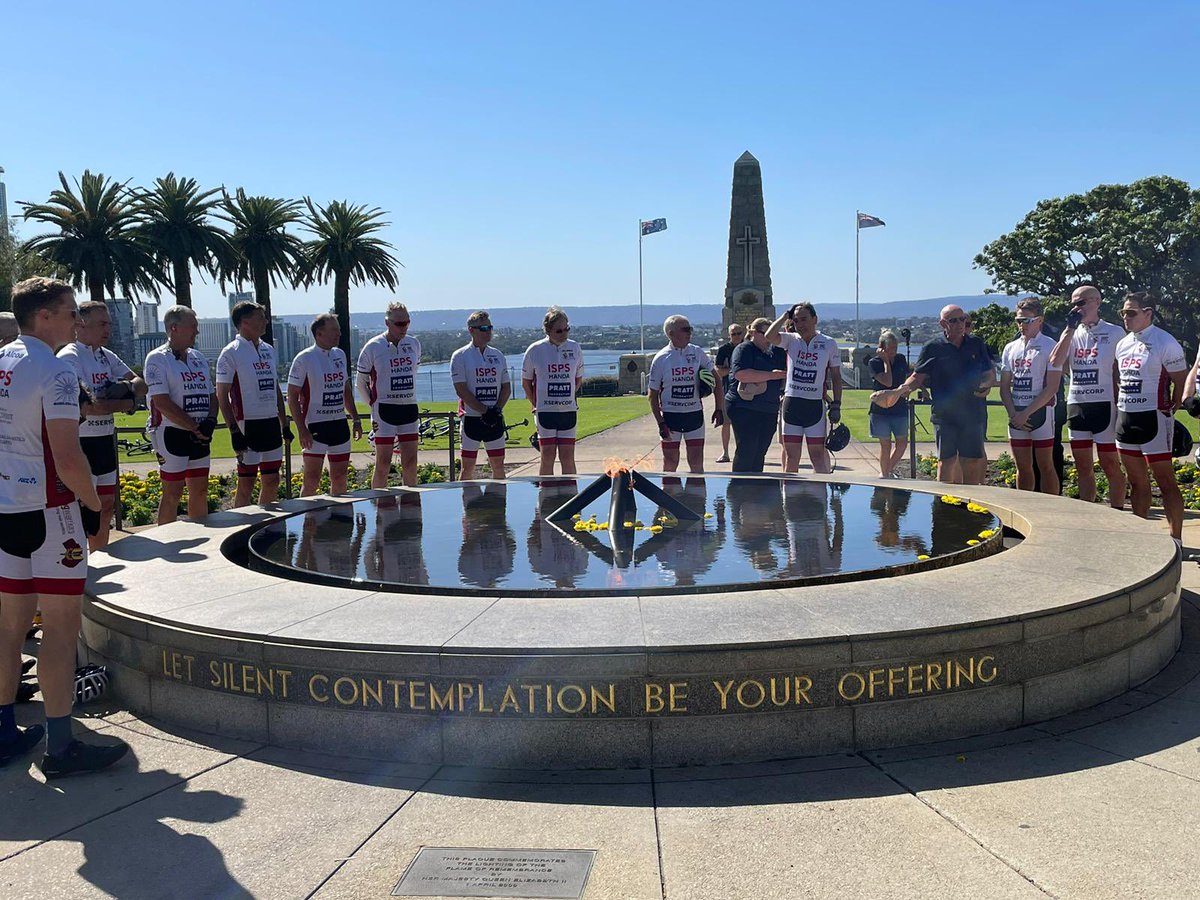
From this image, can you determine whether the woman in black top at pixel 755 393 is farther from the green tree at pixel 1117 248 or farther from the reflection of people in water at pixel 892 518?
the green tree at pixel 1117 248

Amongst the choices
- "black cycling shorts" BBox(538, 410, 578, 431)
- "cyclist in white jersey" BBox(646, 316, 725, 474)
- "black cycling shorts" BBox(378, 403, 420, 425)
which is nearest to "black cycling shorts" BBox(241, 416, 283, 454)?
"black cycling shorts" BBox(378, 403, 420, 425)

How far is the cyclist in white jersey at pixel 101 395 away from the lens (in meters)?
7.25

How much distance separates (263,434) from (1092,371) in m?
7.38

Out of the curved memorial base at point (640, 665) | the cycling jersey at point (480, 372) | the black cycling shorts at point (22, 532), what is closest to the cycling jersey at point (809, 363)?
the cycling jersey at point (480, 372)

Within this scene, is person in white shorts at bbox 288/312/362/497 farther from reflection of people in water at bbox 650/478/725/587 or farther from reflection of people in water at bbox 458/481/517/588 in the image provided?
reflection of people in water at bbox 650/478/725/587

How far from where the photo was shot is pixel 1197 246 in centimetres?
5300

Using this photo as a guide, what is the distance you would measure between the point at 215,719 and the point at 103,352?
461cm

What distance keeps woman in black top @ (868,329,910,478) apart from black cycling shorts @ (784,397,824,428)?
134cm

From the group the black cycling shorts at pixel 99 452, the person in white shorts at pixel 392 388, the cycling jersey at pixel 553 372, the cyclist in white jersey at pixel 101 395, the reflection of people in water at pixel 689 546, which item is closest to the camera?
the reflection of people in water at pixel 689 546

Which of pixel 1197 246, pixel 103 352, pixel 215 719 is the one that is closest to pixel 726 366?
pixel 103 352

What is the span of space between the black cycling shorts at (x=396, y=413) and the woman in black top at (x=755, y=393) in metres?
3.35

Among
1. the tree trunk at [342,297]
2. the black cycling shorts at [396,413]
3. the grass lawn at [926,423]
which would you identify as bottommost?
the grass lawn at [926,423]

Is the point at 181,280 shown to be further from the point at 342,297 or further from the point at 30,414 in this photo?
the point at 30,414

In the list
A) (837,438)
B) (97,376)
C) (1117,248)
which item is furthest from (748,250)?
(97,376)
